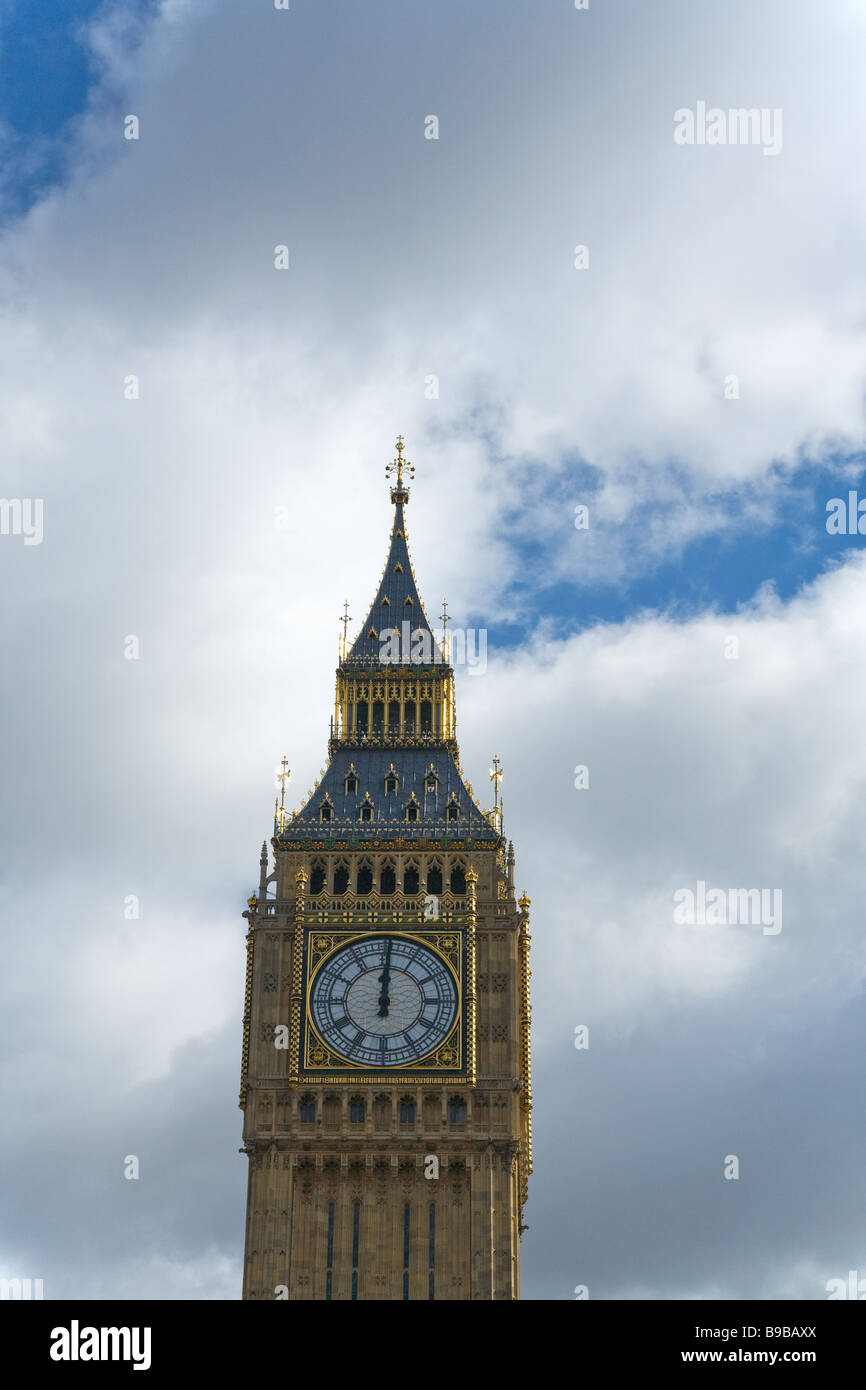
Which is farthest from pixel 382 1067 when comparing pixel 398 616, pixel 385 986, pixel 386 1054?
pixel 398 616

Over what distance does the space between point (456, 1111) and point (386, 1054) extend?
3248 mm

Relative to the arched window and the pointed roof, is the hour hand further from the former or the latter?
the pointed roof

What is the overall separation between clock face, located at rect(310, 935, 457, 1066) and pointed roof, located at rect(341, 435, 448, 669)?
596 inches

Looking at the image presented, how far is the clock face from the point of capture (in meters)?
94.9

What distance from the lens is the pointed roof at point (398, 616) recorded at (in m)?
108

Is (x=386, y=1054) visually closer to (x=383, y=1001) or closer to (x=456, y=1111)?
(x=383, y=1001)

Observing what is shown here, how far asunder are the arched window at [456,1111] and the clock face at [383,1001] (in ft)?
6.62

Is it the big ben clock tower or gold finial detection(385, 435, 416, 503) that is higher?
gold finial detection(385, 435, 416, 503)

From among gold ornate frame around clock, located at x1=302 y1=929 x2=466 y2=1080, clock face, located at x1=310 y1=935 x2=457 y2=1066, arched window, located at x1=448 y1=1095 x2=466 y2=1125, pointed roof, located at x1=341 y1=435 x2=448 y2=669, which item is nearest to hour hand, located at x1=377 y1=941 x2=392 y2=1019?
clock face, located at x1=310 y1=935 x2=457 y2=1066

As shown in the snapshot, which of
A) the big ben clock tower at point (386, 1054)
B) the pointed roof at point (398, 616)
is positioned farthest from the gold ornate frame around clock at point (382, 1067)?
the pointed roof at point (398, 616)

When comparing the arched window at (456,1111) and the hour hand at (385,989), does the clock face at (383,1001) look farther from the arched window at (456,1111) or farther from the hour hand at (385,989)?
the arched window at (456,1111)
